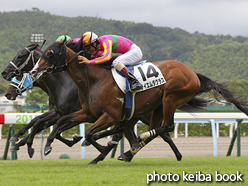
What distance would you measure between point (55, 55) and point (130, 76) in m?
0.97

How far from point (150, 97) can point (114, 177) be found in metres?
1.50

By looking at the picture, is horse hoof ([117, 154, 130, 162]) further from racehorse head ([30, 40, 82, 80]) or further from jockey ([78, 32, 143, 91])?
racehorse head ([30, 40, 82, 80])

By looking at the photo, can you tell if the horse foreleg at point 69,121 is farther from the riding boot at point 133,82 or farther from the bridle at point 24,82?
the bridle at point 24,82

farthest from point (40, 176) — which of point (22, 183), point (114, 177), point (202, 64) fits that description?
point (202, 64)

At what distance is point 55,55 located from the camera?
15.9 feet

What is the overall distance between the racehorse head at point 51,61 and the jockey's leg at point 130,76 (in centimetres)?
68

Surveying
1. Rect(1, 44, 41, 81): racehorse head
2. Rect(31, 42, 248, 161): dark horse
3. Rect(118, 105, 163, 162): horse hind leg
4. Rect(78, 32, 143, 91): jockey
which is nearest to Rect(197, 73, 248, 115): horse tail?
Rect(31, 42, 248, 161): dark horse

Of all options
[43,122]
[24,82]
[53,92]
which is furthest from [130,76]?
[24,82]

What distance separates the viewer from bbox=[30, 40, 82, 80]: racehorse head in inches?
189

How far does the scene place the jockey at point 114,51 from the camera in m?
4.95

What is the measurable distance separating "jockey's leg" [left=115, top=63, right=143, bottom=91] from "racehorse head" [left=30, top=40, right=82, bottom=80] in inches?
26.9

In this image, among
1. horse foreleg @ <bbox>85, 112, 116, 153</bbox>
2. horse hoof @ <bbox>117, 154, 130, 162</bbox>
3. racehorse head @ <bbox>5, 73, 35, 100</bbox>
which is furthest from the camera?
racehorse head @ <bbox>5, 73, 35, 100</bbox>

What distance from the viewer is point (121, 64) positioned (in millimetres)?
4984

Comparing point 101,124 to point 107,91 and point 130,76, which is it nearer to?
point 107,91
